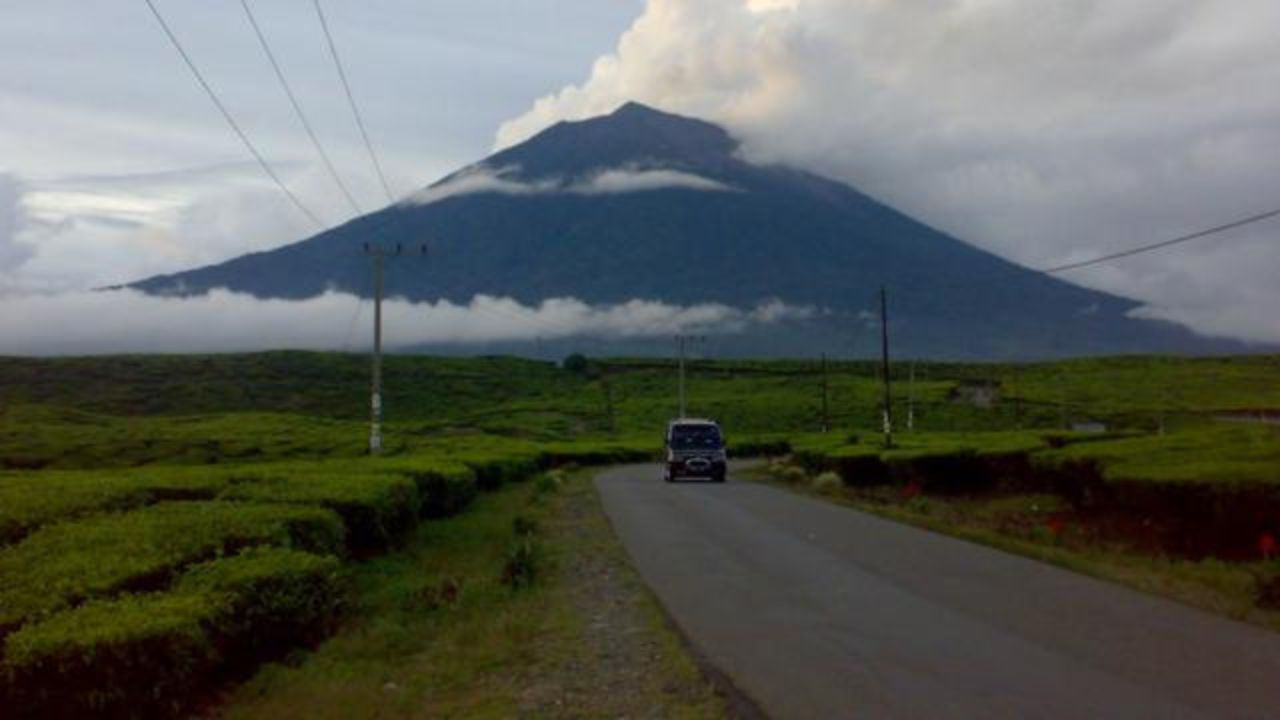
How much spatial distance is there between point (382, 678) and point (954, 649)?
476 centimetres

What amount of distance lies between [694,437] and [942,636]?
3622 cm

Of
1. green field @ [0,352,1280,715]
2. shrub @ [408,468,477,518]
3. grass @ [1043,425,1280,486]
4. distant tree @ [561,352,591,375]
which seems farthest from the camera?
distant tree @ [561,352,591,375]

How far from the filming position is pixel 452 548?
23.0 meters

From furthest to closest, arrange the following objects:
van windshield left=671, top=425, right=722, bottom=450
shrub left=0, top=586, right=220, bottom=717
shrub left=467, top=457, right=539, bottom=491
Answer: van windshield left=671, top=425, right=722, bottom=450
shrub left=467, top=457, right=539, bottom=491
shrub left=0, top=586, right=220, bottom=717

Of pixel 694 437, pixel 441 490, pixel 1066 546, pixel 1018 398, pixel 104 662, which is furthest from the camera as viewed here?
pixel 1018 398

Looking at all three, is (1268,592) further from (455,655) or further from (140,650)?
(140,650)

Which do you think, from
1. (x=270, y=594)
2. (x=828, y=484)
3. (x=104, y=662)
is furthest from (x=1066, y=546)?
(x=828, y=484)

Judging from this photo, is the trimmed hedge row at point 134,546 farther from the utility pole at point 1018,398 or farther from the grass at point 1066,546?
the utility pole at point 1018,398

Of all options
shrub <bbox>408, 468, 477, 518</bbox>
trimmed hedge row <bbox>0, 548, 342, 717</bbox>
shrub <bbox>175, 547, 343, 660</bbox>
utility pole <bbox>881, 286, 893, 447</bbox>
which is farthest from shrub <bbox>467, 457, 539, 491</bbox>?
trimmed hedge row <bbox>0, 548, 342, 717</bbox>

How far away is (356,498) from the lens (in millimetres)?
18703

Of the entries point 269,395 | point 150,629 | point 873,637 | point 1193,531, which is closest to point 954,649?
point 873,637

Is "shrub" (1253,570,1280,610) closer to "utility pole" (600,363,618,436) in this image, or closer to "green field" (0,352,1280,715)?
"green field" (0,352,1280,715)

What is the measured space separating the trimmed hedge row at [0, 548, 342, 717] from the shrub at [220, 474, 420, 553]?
6.39 metres

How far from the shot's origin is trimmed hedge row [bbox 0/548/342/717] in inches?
333
